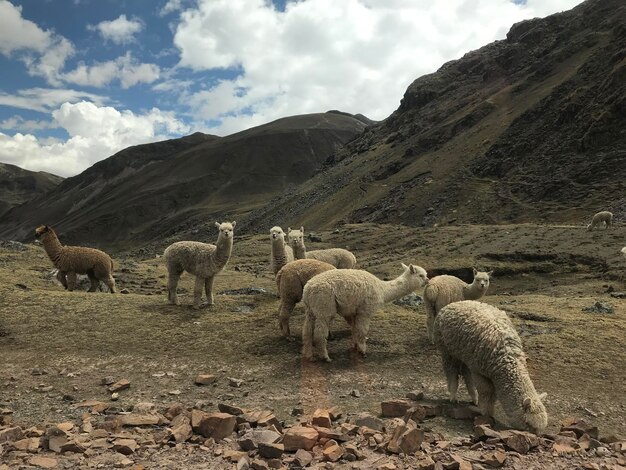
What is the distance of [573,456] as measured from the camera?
752 centimetres

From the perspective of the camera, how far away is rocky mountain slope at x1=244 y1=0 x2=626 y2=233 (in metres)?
68.3

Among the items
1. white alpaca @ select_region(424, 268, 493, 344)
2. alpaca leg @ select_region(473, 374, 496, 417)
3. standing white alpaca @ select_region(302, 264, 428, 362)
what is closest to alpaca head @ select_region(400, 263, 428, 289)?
white alpaca @ select_region(424, 268, 493, 344)

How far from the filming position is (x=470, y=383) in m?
10.4

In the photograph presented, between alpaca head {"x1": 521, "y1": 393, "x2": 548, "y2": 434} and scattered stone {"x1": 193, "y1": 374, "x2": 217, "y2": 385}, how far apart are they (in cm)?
653

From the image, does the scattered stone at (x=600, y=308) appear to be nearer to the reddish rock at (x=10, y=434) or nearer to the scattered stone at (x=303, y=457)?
the scattered stone at (x=303, y=457)

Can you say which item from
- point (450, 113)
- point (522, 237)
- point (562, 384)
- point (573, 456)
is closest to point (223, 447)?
point (573, 456)

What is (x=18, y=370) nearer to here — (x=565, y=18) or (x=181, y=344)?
(x=181, y=344)

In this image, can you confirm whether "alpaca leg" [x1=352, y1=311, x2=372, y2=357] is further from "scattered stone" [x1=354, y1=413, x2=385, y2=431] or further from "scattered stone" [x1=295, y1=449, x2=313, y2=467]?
"scattered stone" [x1=295, y1=449, x2=313, y2=467]

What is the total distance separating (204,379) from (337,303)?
3615 millimetres

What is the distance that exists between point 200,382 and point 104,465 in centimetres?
426

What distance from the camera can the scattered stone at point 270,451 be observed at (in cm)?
714

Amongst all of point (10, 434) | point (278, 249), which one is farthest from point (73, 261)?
point (10, 434)

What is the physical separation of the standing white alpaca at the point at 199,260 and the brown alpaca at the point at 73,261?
4.79 m

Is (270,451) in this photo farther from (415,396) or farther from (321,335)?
(321,335)
